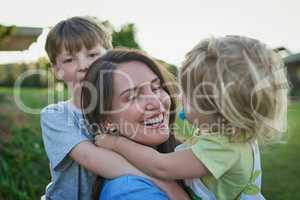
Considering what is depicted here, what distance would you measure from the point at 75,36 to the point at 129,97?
73 cm

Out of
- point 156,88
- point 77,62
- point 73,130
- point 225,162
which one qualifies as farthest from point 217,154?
point 77,62

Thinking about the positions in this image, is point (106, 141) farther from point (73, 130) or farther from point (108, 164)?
point (73, 130)

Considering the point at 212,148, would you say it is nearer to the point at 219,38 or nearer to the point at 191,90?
the point at 191,90

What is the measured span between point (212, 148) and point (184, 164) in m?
0.13

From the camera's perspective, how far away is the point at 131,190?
1.88 metres

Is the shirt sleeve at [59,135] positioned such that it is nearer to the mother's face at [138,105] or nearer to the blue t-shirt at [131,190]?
the mother's face at [138,105]

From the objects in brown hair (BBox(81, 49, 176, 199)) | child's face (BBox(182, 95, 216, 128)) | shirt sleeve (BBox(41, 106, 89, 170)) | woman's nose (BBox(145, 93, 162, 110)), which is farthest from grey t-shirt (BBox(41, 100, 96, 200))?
child's face (BBox(182, 95, 216, 128))

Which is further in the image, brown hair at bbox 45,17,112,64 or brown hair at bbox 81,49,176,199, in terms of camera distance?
brown hair at bbox 45,17,112,64

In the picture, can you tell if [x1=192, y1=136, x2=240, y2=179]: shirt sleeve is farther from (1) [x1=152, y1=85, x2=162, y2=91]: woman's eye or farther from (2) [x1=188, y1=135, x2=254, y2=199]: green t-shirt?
(1) [x1=152, y1=85, x2=162, y2=91]: woman's eye

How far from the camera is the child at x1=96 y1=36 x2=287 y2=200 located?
200 centimetres

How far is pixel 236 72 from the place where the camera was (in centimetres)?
199

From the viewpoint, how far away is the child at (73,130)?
2.23m

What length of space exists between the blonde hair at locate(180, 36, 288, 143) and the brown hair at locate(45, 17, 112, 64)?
0.76 m

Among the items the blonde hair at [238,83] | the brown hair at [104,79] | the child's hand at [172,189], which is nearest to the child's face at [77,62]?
the brown hair at [104,79]
